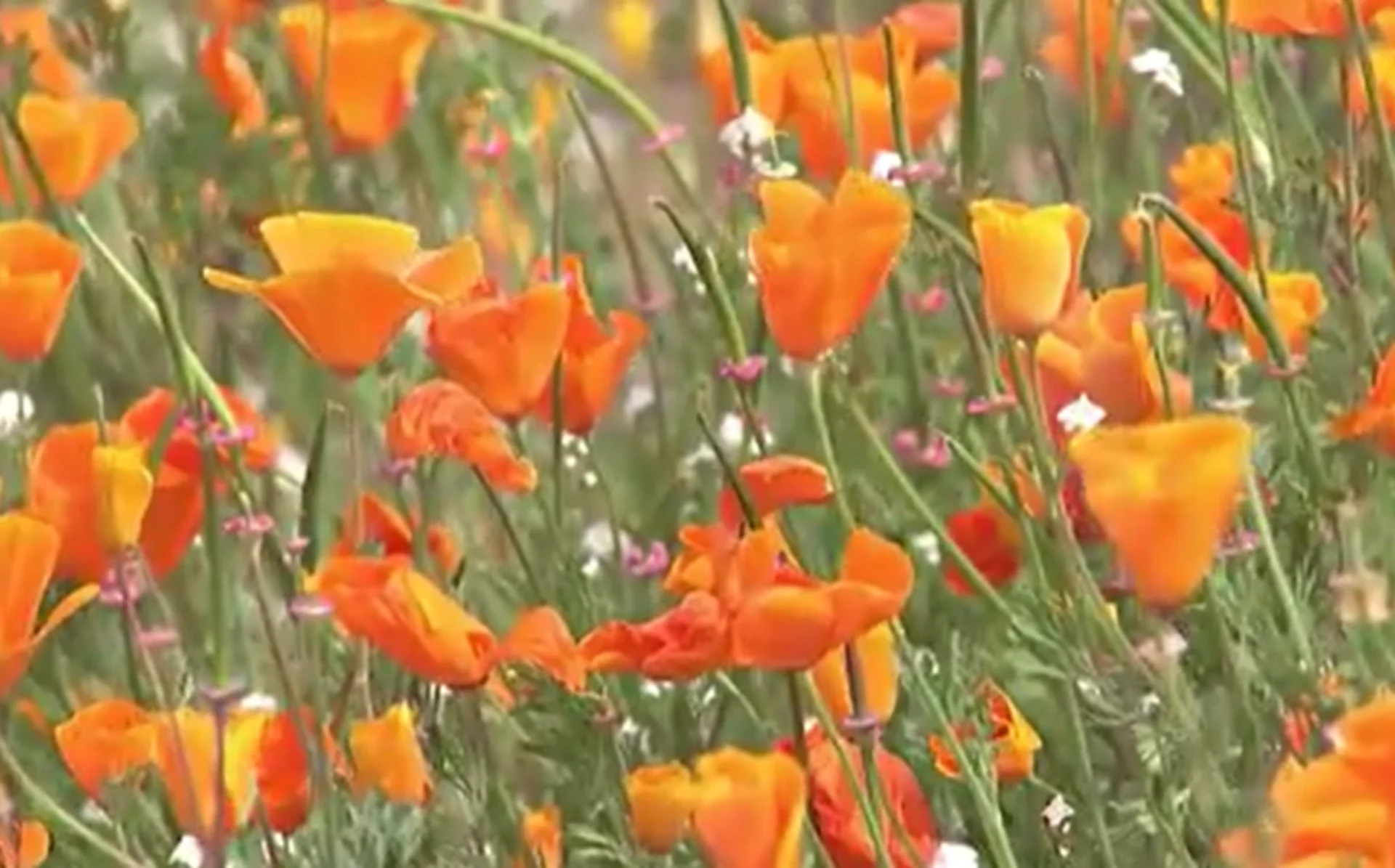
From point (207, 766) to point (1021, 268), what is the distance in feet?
1.04

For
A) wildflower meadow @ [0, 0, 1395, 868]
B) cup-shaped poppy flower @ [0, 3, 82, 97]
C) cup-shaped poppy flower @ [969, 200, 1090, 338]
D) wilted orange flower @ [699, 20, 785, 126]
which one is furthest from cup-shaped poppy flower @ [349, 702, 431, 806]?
cup-shaped poppy flower @ [0, 3, 82, 97]

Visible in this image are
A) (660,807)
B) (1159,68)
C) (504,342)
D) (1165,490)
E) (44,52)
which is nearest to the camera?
(1165,490)

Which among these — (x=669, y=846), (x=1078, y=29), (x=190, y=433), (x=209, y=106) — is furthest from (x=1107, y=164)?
(x=669, y=846)

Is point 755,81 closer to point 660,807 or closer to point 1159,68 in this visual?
point 1159,68

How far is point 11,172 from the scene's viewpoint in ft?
5.10

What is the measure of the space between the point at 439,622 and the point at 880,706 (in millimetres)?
146

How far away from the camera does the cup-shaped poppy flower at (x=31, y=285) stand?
117cm

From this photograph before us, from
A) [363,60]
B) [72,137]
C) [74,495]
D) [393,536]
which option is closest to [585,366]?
[393,536]

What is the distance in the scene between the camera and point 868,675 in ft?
3.22

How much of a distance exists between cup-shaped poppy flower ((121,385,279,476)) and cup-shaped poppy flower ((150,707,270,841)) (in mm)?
117

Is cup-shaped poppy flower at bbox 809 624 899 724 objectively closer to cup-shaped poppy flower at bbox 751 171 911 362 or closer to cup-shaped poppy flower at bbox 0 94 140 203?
cup-shaped poppy flower at bbox 751 171 911 362

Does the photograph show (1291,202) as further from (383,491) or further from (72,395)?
(72,395)

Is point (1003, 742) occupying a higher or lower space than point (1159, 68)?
lower

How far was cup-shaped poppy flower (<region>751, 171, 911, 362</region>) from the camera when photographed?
1.00 metres
